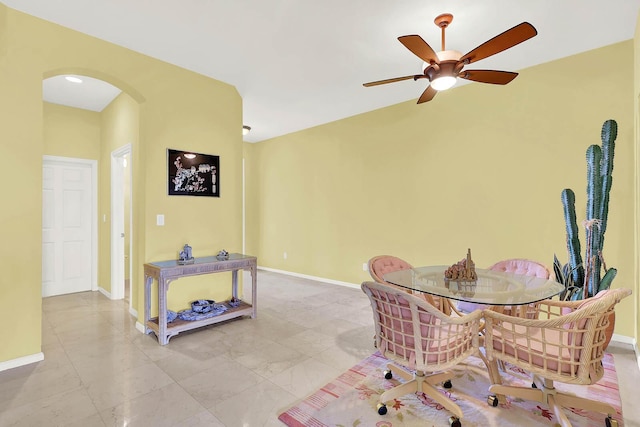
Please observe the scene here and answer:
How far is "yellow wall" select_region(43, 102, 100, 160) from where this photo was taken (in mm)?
4406

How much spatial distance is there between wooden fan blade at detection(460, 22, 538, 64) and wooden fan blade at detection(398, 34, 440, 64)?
0.68 ft

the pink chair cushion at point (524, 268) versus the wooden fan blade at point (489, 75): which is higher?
the wooden fan blade at point (489, 75)

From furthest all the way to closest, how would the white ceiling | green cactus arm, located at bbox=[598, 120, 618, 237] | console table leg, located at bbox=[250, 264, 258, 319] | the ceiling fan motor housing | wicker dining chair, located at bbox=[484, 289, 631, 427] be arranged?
console table leg, located at bbox=[250, 264, 258, 319] → green cactus arm, located at bbox=[598, 120, 618, 237] → the white ceiling → the ceiling fan motor housing → wicker dining chair, located at bbox=[484, 289, 631, 427]

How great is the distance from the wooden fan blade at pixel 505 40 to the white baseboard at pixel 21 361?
13.0ft

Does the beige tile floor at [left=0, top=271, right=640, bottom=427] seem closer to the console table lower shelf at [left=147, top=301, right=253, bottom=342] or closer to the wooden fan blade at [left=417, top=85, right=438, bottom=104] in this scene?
the console table lower shelf at [left=147, top=301, right=253, bottom=342]

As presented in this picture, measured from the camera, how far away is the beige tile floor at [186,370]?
1.93 metres

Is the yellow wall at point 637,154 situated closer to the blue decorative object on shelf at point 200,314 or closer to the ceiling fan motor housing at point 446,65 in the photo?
the ceiling fan motor housing at point 446,65

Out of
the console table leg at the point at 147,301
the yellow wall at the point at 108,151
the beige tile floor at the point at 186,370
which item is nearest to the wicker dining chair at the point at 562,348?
the beige tile floor at the point at 186,370

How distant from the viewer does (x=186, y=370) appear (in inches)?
96.6

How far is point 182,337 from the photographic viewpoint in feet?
10.2

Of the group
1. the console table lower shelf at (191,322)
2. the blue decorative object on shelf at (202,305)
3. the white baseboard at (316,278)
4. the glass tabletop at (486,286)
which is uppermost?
the glass tabletop at (486,286)

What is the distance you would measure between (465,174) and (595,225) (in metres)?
1.48

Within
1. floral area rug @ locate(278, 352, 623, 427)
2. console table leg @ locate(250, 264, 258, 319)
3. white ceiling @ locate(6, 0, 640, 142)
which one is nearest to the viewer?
floral area rug @ locate(278, 352, 623, 427)

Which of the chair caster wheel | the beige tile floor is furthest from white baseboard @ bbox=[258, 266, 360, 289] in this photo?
the chair caster wheel
